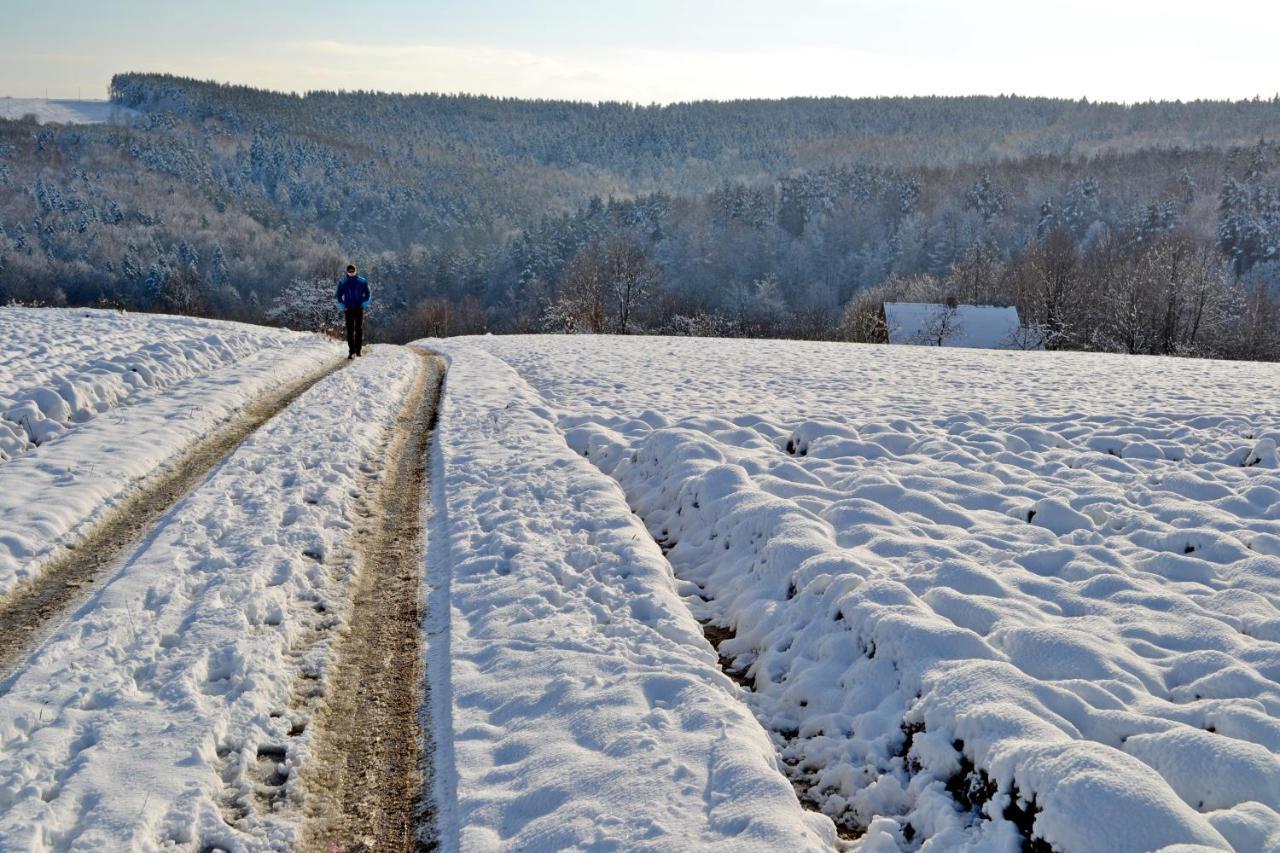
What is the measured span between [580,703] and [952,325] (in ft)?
189

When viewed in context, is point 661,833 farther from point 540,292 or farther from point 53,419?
point 540,292

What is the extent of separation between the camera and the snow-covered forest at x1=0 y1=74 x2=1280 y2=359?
67562 mm

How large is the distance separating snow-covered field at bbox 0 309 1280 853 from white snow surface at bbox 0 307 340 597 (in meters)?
0.09

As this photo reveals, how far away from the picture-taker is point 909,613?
20.1 ft

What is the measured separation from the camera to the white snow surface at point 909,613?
14.2ft

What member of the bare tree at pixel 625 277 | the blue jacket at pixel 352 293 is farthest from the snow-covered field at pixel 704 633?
the bare tree at pixel 625 277

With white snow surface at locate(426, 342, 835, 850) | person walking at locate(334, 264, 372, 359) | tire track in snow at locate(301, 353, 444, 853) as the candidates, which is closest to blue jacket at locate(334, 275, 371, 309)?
person walking at locate(334, 264, 372, 359)

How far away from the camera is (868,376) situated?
1975 centimetres

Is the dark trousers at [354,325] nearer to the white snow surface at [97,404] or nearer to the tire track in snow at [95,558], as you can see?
the white snow surface at [97,404]

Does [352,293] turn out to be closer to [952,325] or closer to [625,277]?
[625,277]

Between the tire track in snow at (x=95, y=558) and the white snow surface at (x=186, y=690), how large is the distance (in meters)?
0.22

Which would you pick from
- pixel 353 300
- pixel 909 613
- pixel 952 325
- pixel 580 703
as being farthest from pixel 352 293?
pixel 952 325

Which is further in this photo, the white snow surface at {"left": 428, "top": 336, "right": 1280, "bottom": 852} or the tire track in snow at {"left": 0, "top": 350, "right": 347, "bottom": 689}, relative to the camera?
the tire track in snow at {"left": 0, "top": 350, "right": 347, "bottom": 689}

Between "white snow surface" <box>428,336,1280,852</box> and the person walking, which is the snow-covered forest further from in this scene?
"white snow surface" <box>428,336,1280,852</box>
